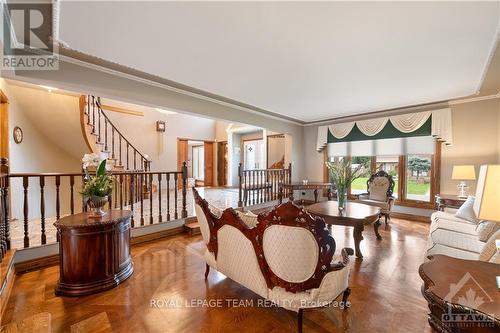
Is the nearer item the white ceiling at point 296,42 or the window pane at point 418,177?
the white ceiling at point 296,42

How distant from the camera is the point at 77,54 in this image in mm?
2752

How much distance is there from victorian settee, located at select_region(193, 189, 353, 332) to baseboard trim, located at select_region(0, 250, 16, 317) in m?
2.01

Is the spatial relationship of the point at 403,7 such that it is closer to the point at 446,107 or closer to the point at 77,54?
the point at 77,54

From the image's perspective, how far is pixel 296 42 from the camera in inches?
95.0

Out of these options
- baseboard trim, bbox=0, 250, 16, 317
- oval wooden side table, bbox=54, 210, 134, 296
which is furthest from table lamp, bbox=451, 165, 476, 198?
baseboard trim, bbox=0, 250, 16, 317

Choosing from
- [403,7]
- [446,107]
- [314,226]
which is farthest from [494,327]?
[446,107]

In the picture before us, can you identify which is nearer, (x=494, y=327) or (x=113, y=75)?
(x=494, y=327)

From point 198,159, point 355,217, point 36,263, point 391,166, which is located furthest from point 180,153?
point 355,217

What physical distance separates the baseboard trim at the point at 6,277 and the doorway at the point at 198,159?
3.78 metres

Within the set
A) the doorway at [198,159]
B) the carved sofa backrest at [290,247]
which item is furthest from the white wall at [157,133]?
the carved sofa backrest at [290,247]

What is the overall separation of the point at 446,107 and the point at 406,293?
431cm

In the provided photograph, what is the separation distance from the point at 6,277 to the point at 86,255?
28.2 inches

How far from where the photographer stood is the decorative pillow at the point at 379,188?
189 inches

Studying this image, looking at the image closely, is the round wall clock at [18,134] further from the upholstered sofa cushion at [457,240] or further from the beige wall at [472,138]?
the beige wall at [472,138]
